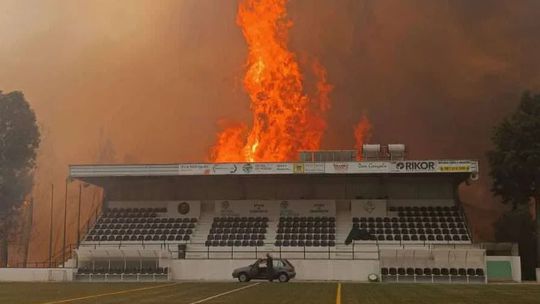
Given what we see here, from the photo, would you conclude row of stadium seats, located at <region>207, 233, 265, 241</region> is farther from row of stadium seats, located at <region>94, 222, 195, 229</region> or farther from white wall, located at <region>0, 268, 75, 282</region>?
white wall, located at <region>0, 268, 75, 282</region>

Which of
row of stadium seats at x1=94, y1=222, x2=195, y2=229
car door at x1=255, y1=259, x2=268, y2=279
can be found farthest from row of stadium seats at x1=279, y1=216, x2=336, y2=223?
car door at x1=255, y1=259, x2=268, y2=279

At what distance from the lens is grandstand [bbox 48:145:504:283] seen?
146ft

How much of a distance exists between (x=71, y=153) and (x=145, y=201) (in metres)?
38.7

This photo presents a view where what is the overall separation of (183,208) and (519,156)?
28.1m

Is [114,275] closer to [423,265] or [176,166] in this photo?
[176,166]

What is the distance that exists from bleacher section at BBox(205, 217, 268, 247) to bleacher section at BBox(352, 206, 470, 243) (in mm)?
7768

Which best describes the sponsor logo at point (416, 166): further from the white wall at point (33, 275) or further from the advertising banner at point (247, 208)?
the white wall at point (33, 275)

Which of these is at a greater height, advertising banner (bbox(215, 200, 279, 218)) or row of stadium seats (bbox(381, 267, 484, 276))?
advertising banner (bbox(215, 200, 279, 218))

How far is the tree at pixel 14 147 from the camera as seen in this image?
184 feet

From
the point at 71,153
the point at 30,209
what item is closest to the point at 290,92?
the point at 30,209

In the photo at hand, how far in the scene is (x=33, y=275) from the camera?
43062mm

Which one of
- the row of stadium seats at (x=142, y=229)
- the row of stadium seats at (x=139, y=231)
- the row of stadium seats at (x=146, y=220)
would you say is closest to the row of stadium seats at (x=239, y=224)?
the row of stadium seats at (x=142, y=229)

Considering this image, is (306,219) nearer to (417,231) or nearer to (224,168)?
(224,168)

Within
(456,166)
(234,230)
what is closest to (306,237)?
(234,230)
